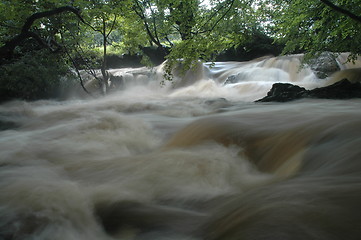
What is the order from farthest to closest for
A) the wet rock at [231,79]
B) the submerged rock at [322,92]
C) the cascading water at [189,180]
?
the wet rock at [231,79] → the submerged rock at [322,92] → the cascading water at [189,180]

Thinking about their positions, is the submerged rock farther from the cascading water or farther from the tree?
the cascading water

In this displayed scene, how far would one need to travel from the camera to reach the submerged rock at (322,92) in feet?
18.5

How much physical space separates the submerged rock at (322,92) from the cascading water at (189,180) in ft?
6.78

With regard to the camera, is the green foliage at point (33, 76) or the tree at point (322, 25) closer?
the tree at point (322, 25)

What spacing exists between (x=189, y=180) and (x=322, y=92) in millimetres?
5078

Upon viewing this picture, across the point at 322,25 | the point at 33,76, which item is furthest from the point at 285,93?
the point at 33,76

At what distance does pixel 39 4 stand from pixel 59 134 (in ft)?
19.0

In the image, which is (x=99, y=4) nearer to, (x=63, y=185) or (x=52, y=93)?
(x=52, y=93)

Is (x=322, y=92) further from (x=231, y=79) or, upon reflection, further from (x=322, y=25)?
(x=231, y=79)

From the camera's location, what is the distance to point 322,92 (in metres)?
5.95

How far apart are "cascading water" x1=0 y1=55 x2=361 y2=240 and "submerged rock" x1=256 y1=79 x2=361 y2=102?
6.78 feet

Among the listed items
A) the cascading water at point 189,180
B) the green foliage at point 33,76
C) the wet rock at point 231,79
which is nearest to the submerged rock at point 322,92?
the cascading water at point 189,180

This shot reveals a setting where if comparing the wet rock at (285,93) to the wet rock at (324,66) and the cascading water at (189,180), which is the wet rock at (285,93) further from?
the wet rock at (324,66)

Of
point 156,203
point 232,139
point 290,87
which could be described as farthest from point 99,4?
point 156,203
